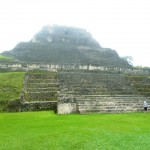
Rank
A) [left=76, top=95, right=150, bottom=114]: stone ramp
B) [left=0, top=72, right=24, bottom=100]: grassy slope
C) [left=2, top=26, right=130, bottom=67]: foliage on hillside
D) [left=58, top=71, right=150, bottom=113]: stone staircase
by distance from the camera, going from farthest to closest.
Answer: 1. [left=2, top=26, right=130, bottom=67]: foliage on hillside
2. [left=0, top=72, right=24, bottom=100]: grassy slope
3. [left=58, top=71, right=150, bottom=113]: stone staircase
4. [left=76, top=95, right=150, bottom=114]: stone ramp

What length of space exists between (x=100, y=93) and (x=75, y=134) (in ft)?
35.6

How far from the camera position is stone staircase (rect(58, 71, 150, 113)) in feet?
62.2

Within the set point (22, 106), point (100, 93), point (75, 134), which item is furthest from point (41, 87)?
point (75, 134)

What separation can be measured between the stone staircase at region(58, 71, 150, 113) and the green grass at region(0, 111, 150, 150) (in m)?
3.53

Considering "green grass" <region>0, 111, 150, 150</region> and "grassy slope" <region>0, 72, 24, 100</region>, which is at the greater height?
"grassy slope" <region>0, 72, 24, 100</region>

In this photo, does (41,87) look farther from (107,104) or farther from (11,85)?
(107,104)

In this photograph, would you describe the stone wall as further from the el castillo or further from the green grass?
the green grass

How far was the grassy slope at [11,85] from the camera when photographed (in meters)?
20.1

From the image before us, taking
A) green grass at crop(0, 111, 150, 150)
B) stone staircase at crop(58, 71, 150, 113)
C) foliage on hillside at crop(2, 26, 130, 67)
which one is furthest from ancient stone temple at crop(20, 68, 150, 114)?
foliage on hillside at crop(2, 26, 130, 67)

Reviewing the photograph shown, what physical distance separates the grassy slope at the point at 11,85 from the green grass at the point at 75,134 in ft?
17.5

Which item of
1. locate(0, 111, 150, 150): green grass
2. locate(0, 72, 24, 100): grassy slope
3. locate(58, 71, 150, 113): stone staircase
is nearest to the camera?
locate(0, 111, 150, 150): green grass

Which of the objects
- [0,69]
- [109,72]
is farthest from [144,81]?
[0,69]

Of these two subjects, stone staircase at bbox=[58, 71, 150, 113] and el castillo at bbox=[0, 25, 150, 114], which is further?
el castillo at bbox=[0, 25, 150, 114]

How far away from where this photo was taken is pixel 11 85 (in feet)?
71.4
